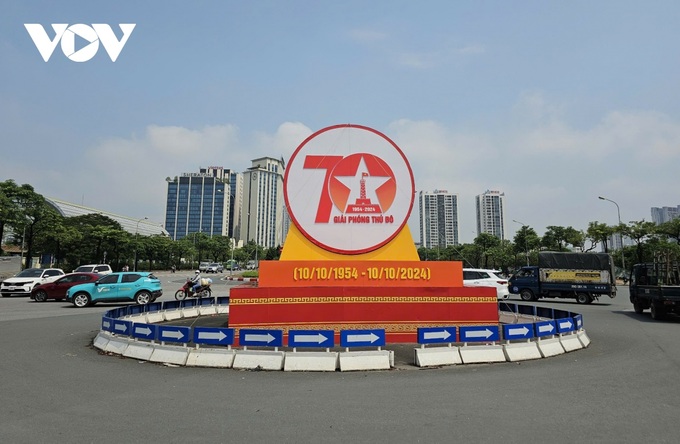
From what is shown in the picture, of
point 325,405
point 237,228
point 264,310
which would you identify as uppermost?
point 237,228

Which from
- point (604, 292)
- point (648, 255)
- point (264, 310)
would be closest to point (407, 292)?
point (264, 310)

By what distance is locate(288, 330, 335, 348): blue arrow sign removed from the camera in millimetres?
8461

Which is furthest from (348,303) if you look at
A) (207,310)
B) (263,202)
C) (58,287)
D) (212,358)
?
(263,202)

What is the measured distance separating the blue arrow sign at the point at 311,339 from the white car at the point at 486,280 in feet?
47.6

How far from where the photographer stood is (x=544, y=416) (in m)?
5.55

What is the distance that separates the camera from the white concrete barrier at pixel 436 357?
852 centimetres

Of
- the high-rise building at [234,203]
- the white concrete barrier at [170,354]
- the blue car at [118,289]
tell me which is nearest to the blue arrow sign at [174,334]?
the white concrete barrier at [170,354]

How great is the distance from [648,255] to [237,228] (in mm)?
136961

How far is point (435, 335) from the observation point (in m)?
8.96

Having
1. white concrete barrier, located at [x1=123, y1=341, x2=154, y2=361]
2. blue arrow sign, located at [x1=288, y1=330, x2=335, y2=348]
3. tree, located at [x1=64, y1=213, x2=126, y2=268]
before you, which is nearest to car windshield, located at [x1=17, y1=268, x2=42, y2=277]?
white concrete barrier, located at [x1=123, y1=341, x2=154, y2=361]

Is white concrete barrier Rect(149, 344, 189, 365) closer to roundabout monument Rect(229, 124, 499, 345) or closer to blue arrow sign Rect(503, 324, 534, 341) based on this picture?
roundabout monument Rect(229, 124, 499, 345)

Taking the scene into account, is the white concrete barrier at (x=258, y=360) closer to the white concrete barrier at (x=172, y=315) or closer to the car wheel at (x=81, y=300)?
the white concrete barrier at (x=172, y=315)

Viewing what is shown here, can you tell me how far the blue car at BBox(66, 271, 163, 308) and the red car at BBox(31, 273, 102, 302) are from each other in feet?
7.93

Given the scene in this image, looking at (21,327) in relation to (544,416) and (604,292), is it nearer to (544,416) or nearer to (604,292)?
(544,416)
